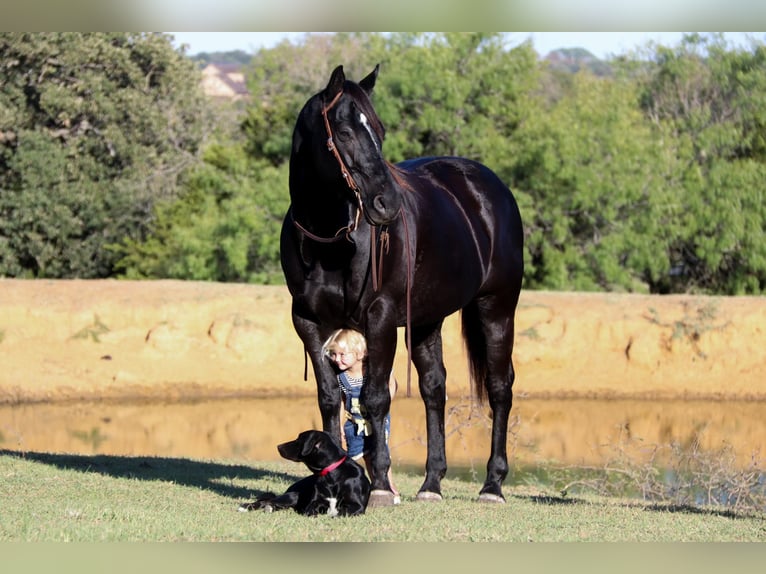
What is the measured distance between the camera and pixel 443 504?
7.85 metres

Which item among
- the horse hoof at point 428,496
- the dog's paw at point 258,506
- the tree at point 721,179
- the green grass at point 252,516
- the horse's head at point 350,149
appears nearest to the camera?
the green grass at point 252,516

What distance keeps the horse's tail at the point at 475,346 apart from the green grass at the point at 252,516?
0.91 meters

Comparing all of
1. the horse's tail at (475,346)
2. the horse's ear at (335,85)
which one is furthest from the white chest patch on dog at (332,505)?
the horse's tail at (475,346)

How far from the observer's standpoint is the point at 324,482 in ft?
21.7

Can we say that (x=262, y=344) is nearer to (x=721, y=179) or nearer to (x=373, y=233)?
(x=721, y=179)

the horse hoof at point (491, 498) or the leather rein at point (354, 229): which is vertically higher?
the leather rein at point (354, 229)

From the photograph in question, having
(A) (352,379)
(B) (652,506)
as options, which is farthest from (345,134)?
(B) (652,506)

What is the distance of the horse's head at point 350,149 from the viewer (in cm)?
645

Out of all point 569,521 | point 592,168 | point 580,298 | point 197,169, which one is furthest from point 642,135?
point 569,521

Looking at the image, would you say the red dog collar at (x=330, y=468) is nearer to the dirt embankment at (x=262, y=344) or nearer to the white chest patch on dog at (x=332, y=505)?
the white chest patch on dog at (x=332, y=505)

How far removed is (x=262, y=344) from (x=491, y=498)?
14.1 meters

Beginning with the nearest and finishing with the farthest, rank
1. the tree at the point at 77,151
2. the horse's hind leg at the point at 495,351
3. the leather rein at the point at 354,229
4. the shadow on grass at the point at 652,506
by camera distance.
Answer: the leather rein at the point at 354,229 < the shadow on grass at the point at 652,506 < the horse's hind leg at the point at 495,351 < the tree at the point at 77,151

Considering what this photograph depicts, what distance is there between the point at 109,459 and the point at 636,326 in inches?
573

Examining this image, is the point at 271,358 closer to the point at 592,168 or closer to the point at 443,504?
the point at 592,168
